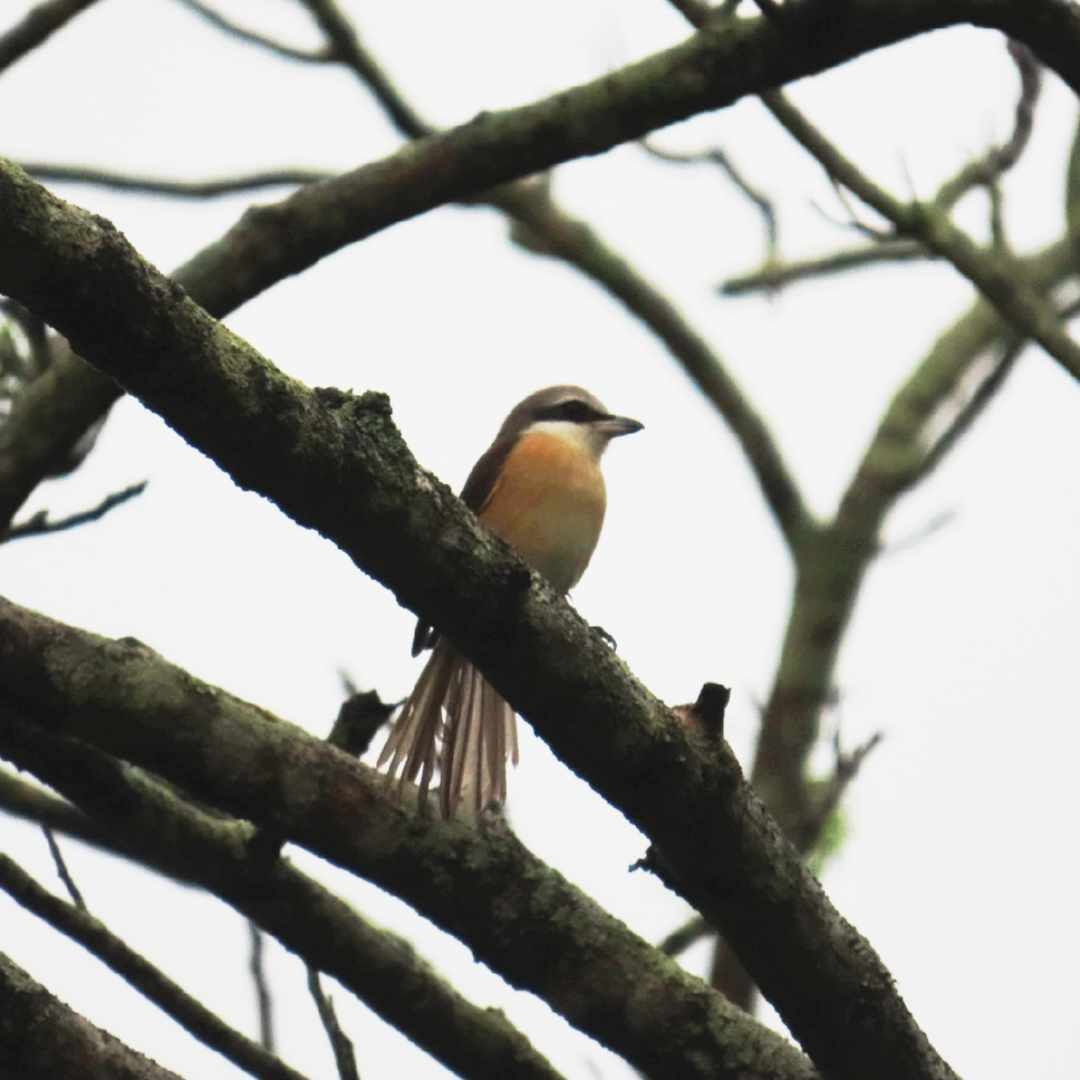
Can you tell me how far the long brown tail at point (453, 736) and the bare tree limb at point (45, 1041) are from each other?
1.03 meters

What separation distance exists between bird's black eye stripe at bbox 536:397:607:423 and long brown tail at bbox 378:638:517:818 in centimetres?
210

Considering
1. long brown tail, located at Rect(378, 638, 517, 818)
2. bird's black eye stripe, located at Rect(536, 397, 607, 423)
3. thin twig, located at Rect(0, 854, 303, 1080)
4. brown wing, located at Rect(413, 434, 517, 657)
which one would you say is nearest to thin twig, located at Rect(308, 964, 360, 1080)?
thin twig, located at Rect(0, 854, 303, 1080)

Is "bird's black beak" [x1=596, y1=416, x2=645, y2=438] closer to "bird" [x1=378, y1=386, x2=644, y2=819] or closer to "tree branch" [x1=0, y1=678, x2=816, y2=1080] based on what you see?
"bird" [x1=378, y1=386, x2=644, y2=819]

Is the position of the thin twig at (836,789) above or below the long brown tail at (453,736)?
above

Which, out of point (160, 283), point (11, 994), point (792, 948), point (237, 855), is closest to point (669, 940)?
point (237, 855)

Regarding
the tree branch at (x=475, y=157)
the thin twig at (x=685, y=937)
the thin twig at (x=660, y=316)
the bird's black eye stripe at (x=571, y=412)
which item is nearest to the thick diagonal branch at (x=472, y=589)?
the thin twig at (x=685, y=937)

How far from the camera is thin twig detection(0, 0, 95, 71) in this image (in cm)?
536

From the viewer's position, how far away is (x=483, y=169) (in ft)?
17.2

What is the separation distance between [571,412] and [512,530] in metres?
0.97

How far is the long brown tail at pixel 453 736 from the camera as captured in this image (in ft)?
16.1

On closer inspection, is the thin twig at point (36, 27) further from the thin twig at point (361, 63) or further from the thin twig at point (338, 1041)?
the thin twig at point (338, 1041)

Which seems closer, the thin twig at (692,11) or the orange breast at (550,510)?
the thin twig at (692,11)

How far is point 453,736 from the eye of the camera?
570 centimetres

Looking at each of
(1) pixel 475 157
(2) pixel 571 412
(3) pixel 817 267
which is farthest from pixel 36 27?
(3) pixel 817 267
